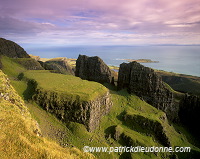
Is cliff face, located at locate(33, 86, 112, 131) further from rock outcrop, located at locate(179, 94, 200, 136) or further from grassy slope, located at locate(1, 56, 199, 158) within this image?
rock outcrop, located at locate(179, 94, 200, 136)

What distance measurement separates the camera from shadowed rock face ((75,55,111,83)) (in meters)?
82.1

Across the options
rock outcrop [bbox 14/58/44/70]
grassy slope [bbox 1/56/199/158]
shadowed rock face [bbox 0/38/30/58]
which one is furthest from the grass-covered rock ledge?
shadowed rock face [bbox 0/38/30/58]

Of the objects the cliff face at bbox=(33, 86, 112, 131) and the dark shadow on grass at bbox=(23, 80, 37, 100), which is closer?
the cliff face at bbox=(33, 86, 112, 131)

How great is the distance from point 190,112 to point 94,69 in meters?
58.9

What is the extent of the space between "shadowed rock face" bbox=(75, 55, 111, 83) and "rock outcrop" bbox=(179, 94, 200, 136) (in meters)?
45.0

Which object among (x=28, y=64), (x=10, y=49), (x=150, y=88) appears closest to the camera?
(x=150, y=88)

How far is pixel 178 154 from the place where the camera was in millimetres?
49500

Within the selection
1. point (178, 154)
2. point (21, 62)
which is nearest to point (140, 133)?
point (178, 154)

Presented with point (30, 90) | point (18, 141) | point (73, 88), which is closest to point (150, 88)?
point (73, 88)

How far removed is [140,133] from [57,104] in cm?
2973

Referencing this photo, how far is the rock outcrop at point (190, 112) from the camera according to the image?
74.6 metres

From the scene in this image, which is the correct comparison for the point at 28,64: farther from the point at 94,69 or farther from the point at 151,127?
the point at 151,127

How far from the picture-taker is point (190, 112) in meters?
78.2

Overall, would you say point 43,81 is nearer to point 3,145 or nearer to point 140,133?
point 3,145
